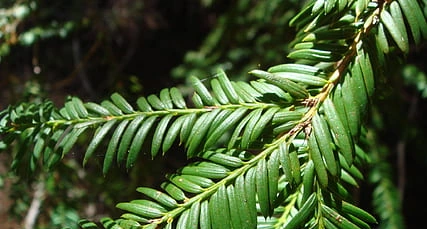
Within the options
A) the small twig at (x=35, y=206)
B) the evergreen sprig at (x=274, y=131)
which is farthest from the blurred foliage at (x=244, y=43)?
the evergreen sprig at (x=274, y=131)

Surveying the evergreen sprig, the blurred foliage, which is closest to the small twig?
the blurred foliage

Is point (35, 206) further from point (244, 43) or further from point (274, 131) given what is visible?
point (274, 131)

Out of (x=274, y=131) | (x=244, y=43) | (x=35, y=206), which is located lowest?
(x=274, y=131)

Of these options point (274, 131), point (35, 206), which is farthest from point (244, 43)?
point (274, 131)

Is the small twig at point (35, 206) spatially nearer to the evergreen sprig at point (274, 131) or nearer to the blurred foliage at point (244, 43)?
the blurred foliage at point (244, 43)

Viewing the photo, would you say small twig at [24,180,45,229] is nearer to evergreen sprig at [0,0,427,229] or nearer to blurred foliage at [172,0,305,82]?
blurred foliage at [172,0,305,82]

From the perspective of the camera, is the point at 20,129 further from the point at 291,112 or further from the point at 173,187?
the point at 291,112

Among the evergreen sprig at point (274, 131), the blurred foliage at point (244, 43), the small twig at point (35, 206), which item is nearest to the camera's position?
the evergreen sprig at point (274, 131)

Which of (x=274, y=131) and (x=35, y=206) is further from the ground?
(x=35, y=206)
